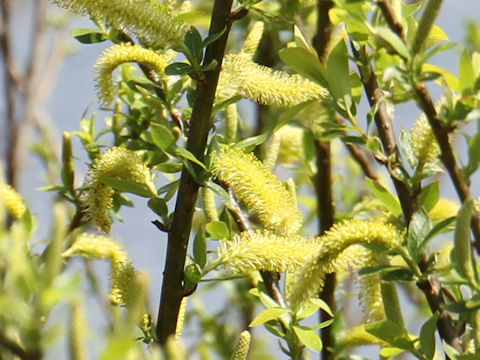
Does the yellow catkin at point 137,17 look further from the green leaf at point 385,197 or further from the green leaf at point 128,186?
the green leaf at point 385,197

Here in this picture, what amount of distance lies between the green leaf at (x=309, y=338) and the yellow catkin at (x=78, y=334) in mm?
368

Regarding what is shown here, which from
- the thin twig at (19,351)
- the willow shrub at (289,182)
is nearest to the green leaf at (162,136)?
the willow shrub at (289,182)

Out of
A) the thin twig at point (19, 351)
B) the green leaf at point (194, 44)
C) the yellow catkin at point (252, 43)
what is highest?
the green leaf at point (194, 44)

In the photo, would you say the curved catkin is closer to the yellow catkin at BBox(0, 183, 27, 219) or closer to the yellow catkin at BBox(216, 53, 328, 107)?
the yellow catkin at BBox(216, 53, 328, 107)

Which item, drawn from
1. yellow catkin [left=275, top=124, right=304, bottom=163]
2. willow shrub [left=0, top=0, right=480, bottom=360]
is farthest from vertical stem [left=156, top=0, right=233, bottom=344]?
yellow catkin [left=275, top=124, right=304, bottom=163]

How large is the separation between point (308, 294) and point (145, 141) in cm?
44

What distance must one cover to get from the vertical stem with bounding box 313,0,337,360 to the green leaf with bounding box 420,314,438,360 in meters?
0.44

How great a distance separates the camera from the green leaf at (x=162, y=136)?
1.00m

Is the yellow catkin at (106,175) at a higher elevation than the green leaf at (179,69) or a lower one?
lower

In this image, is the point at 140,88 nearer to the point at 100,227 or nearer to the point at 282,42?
the point at 100,227

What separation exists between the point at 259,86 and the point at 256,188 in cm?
12

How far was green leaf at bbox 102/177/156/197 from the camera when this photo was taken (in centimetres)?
100

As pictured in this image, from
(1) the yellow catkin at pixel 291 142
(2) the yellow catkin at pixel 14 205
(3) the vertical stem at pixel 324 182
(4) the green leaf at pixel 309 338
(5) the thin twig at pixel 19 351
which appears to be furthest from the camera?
(1) the yellow catkin at pixel 291 142

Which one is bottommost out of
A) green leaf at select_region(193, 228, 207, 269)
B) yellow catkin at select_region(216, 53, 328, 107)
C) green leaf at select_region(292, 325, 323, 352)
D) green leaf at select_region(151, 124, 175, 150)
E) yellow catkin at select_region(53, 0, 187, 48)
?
green leaf at select_region(292, 325, 323, 352)
